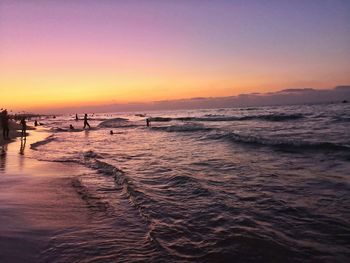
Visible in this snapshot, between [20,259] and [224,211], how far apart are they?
4.47m

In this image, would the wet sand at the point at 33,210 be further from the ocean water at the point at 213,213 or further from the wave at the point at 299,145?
the wave at the point at 299,145

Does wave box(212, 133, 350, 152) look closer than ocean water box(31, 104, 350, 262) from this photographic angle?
No

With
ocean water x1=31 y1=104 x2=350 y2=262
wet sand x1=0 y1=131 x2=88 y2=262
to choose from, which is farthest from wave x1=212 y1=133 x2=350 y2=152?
wet sand x1=0 y1=131 x2=88 y2=262

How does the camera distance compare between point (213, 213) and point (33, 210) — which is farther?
point (213, 213)

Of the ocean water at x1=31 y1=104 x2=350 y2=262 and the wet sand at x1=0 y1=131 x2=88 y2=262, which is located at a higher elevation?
the wet sand at x1=0 y1=131 x2=88 y2=262

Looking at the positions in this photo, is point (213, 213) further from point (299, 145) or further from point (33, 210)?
point (299, 145)

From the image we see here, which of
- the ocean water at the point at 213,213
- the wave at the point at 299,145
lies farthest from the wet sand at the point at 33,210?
the wave at the point at 299,145

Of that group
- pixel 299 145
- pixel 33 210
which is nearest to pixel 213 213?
pixel 33 210

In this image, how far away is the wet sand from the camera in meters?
5.54

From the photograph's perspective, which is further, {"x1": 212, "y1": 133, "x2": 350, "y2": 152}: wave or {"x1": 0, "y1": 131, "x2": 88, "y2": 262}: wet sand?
{"x1": 212, "y1": 133, "x2": 350, "y2": 152}: wave

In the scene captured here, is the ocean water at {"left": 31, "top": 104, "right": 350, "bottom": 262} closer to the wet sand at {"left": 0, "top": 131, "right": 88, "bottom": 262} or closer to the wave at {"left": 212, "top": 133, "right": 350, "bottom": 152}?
the wet sand at {"left": 0, "top": 131, "right": 88, "bottom": 262}

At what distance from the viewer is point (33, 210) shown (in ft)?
25.2

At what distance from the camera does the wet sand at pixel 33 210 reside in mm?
5539

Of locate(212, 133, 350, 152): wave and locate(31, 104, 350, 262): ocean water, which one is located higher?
locate(212, 133, 350, 152): wave
